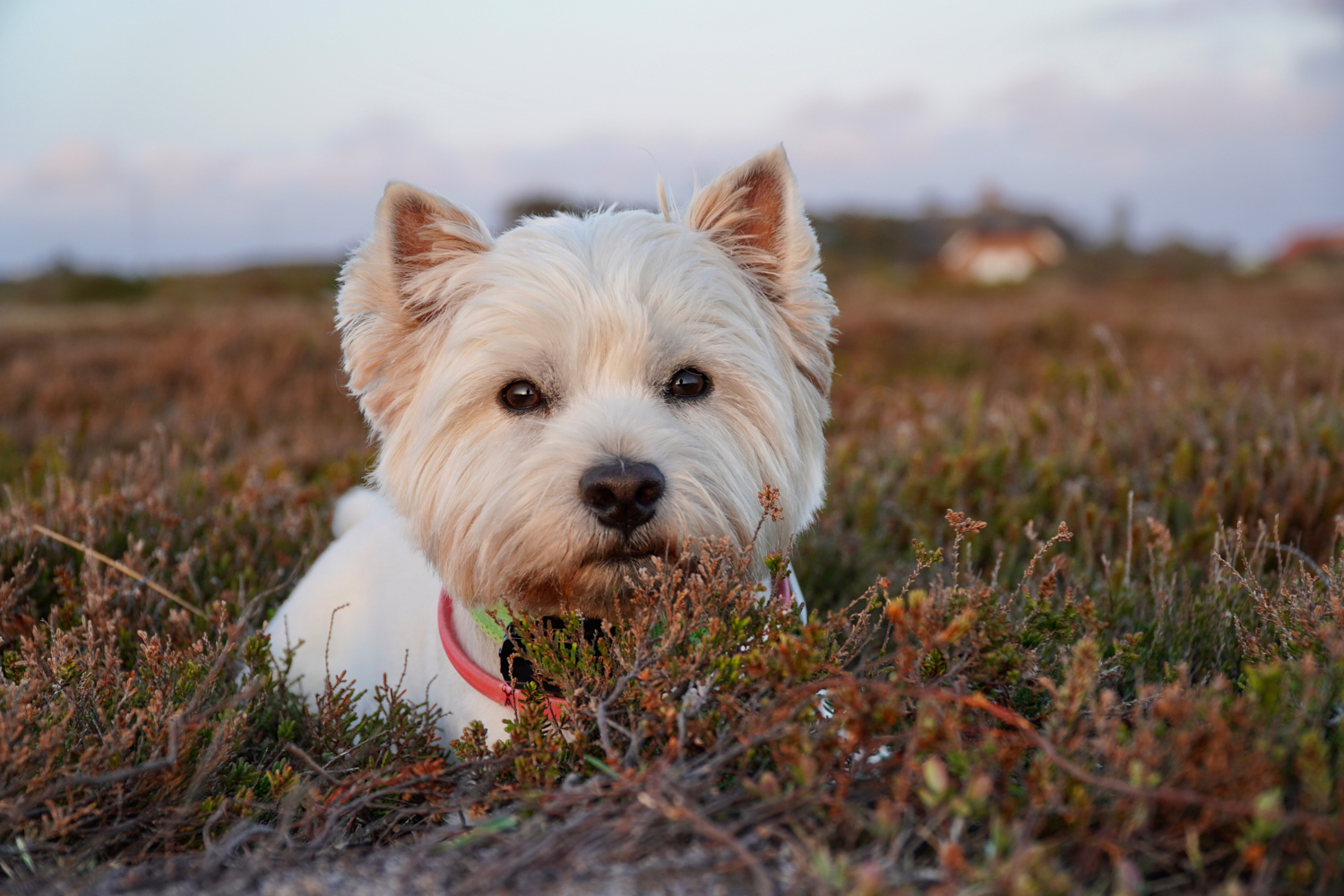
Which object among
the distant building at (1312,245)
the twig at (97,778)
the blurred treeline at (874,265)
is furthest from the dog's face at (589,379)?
the distant building at (1312,245)

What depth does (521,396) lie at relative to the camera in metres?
2.81

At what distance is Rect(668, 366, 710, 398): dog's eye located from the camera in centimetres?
284

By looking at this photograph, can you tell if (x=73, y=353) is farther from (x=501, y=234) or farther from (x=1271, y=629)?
(x=1271, y=629)

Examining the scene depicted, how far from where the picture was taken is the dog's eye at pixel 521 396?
2.81 m

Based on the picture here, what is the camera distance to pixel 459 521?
2.70 metres

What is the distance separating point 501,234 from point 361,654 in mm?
1606

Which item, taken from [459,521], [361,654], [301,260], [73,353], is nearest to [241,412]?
[73,353]

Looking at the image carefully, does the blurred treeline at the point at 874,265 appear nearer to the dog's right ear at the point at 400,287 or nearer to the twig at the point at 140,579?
the dog's right ear at the point at 400,287

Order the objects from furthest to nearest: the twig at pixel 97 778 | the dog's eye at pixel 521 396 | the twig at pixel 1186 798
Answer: the dog's eye at pixel 521 396 < the twig at pixel 97 778 < the twig at pixel 1186 798

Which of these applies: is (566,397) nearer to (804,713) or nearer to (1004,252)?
(804,713)

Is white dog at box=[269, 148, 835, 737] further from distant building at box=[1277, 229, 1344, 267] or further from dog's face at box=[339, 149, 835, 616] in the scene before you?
distant building at box=[1277, 229, 1344, 267]

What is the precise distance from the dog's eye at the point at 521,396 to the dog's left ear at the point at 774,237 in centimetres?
83

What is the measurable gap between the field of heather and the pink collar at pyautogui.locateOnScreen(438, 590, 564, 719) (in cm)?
12

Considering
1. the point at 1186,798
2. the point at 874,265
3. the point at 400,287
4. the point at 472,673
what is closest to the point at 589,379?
the point at 400,287
